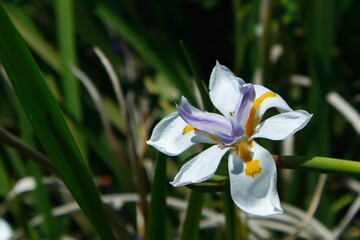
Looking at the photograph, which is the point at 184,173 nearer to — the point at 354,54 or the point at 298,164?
the point at 298,164

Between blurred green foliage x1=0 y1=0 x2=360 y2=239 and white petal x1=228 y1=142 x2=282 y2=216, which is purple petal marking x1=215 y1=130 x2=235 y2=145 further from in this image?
blurred green foliage x1=0 y1=0 x2=360 y2=239

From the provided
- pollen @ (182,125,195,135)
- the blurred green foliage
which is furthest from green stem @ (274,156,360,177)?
the blurred green foliage

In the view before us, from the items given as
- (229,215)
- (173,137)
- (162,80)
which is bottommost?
(162,80)

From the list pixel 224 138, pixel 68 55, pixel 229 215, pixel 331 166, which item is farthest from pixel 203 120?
pixel 68 55

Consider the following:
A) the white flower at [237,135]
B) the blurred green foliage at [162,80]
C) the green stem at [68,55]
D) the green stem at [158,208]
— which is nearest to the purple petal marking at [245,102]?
the white flower at [237,135]

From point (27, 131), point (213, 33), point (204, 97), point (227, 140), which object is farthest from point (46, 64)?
point (227, 140)

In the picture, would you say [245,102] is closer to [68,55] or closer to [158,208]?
[158,208]
